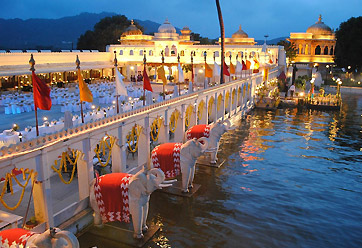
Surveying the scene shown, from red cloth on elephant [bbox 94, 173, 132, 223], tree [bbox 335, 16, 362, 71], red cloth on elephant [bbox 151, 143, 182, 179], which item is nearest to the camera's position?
red cloth on elephant [bbox 94, 173, 132, 223]

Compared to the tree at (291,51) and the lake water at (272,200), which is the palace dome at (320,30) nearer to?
the tree at (291,51)

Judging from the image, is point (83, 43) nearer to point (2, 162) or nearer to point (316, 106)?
point (316, 106)

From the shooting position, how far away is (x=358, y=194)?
14.8 metres

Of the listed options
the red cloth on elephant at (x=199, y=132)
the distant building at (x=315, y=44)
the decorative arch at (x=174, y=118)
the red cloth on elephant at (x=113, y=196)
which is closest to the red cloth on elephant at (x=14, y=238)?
the red cloth on elephant at (x=113, y=196)

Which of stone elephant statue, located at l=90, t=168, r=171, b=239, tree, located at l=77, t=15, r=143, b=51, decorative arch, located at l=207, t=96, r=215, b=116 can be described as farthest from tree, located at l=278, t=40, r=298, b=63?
stone elephant statue, located at l=90, t=168, r=171, b=239

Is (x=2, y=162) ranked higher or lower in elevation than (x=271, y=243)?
higher

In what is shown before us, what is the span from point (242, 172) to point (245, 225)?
17.0 ft

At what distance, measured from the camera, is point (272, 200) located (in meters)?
13.8

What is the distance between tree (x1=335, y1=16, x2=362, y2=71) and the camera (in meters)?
53.5

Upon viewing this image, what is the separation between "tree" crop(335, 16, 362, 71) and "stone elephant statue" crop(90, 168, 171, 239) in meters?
53.7

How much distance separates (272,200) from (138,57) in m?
41.4

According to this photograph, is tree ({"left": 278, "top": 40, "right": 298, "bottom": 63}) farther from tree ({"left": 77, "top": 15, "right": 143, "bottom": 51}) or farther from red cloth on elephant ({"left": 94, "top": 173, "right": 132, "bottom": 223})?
red cloth on elephant ({"left": 94, "top": 173, "right": 132, "bottom": 223})

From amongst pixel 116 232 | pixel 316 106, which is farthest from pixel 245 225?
pixel 316 106

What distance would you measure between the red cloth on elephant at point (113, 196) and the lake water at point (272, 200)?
55.1 inches
